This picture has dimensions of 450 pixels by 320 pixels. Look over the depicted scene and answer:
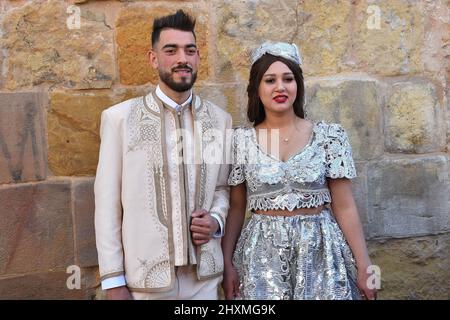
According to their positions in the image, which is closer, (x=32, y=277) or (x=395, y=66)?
(x=32, y=277)

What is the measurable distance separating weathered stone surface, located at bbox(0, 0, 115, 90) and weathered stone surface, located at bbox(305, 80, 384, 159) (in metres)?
1.05

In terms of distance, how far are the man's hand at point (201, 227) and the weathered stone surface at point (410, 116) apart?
1.18 m

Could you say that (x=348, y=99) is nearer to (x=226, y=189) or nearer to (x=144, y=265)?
(x=226, y=189)

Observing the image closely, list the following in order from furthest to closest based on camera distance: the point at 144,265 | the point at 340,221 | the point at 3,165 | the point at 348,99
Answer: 1. the point at 348,99
2. the point at 3,165
3. the point at 340,221
4. the point at 144,265

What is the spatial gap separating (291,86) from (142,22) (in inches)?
33.7

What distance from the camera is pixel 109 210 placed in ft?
8.61

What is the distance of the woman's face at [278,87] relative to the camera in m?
2.74

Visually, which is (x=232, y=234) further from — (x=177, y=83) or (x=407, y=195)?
(x=407, y=195)

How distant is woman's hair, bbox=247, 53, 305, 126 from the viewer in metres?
2.78

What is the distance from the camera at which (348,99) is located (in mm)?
3320

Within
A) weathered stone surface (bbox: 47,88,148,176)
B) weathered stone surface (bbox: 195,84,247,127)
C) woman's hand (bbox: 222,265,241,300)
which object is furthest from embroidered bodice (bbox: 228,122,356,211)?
weathered stone surface (bbox: 47,88,148,176)

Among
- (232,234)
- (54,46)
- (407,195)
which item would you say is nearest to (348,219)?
(232,234)

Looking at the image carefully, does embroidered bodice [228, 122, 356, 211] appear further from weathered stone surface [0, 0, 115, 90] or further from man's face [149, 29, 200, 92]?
weathered stone surface [0, 0, 115, 90]

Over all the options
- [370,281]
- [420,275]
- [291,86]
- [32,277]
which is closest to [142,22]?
[291,86]
